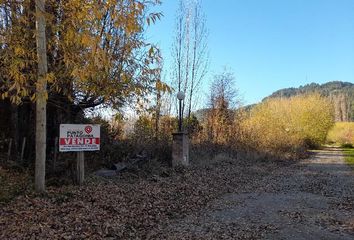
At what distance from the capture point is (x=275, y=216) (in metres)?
8.44

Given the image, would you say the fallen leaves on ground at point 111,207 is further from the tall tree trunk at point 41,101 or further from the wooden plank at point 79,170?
the tall tree trunk at point 41,101

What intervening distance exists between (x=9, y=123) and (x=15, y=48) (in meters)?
6.36

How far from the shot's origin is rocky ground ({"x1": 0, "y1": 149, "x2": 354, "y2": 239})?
6.75m

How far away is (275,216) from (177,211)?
2.12 m

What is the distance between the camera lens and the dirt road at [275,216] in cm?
696

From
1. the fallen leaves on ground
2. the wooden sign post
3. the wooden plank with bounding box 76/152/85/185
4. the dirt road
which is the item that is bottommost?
the dirt road

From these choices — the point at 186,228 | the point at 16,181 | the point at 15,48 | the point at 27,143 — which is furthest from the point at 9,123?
the point at 186,228

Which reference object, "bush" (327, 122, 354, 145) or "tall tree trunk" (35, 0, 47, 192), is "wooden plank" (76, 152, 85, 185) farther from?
"bush" (327, 122, 354, 145)

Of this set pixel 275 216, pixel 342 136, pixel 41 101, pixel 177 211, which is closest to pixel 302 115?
pixel 342 136

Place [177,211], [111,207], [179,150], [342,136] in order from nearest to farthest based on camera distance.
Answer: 1. [111,207]
2. [177,211]
3. [179,150]
4. [342,136]

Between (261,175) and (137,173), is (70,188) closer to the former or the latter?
(137,173)

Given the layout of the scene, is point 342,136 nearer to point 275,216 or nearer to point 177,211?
point 275,216

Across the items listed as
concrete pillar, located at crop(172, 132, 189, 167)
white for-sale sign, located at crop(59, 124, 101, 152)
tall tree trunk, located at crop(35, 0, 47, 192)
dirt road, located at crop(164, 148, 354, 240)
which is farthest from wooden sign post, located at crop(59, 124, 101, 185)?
concrete pillar, located at crop(172, 132, 189, 167)

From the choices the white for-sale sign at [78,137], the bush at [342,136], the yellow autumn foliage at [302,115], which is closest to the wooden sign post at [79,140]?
the white for-sale sign at [78,137]
